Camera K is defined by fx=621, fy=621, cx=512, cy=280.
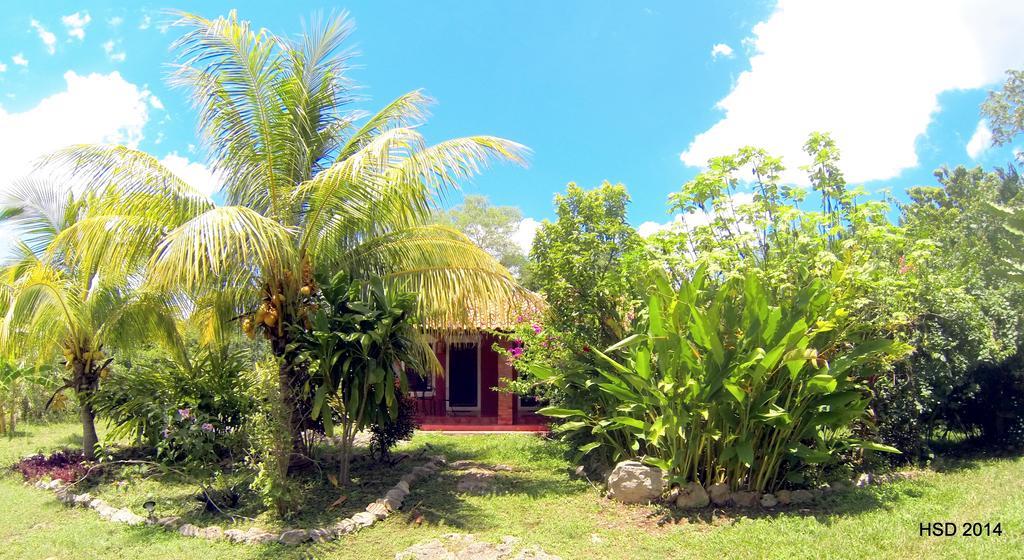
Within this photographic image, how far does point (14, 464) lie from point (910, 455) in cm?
1278

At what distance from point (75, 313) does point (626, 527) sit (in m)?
7.98

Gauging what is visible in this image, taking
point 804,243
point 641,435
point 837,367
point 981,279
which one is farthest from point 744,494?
point 981,279

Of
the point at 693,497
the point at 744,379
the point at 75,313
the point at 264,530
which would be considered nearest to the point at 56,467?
the point at 75,313

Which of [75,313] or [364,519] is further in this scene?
[75,313]

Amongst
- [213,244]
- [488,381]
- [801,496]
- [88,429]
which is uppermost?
[213,244]

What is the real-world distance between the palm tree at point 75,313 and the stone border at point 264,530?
1.95 metres

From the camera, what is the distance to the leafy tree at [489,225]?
2802 cm

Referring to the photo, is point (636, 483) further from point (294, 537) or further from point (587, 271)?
point (294, 537)

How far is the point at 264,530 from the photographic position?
588 cm

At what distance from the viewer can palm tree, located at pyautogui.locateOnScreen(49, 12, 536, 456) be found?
648cm

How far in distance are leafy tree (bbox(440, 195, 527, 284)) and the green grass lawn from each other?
20738 millimetres

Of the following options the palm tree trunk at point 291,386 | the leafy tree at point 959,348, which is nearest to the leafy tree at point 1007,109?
the leafy tree at point 959,348

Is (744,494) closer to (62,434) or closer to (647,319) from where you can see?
(647,319)

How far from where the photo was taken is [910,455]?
7246 mm
